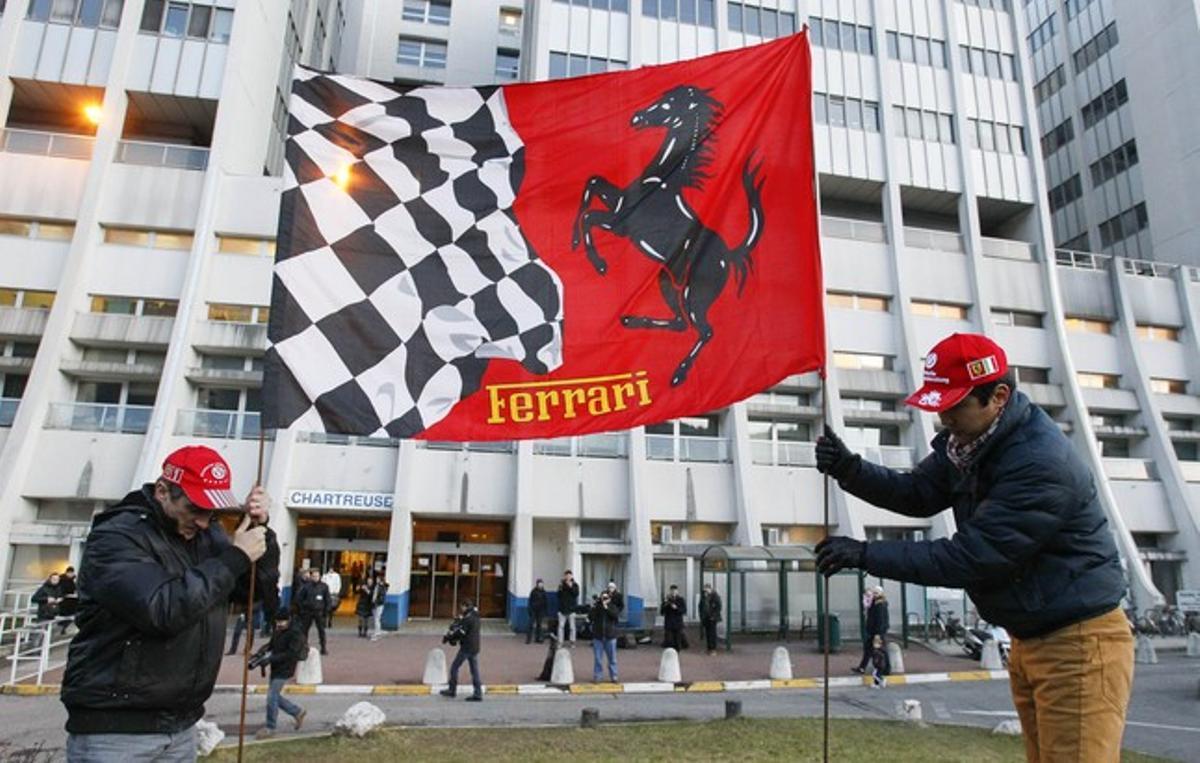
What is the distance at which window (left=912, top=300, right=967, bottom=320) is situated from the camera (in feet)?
101

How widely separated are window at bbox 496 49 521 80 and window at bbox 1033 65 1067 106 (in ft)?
101

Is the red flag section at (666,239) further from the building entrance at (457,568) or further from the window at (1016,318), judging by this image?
the window at (1016,318)

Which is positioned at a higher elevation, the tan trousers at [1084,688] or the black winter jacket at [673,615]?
the tan trousers at [1084,688]

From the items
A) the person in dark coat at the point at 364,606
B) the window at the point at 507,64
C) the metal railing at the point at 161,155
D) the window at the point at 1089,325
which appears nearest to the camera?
the person in dark coat at the point at 364,606

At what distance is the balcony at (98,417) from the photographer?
78.4 ft

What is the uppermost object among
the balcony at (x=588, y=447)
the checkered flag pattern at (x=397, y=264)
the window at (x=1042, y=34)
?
the window at (x=1042, y=34)

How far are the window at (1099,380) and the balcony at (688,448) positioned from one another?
53.6 ft

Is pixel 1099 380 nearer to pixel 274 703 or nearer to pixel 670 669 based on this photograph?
pixel 670 669

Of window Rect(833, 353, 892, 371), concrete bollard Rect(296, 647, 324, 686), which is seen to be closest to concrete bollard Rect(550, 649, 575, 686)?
concrete bollard Rect(296, 647, 324, 686)

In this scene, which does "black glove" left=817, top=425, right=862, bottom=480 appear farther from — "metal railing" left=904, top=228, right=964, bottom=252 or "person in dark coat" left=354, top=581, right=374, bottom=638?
"metal railing" left=904, top=228, right=964, bottom=252

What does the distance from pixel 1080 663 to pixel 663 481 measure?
2429cm

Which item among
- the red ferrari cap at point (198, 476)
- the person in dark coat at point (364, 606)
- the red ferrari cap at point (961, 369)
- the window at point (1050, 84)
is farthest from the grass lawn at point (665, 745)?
the window at point (1050, 84)

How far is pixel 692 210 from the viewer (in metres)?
5.39

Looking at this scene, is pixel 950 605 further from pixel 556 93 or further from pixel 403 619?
pixel 556 93
